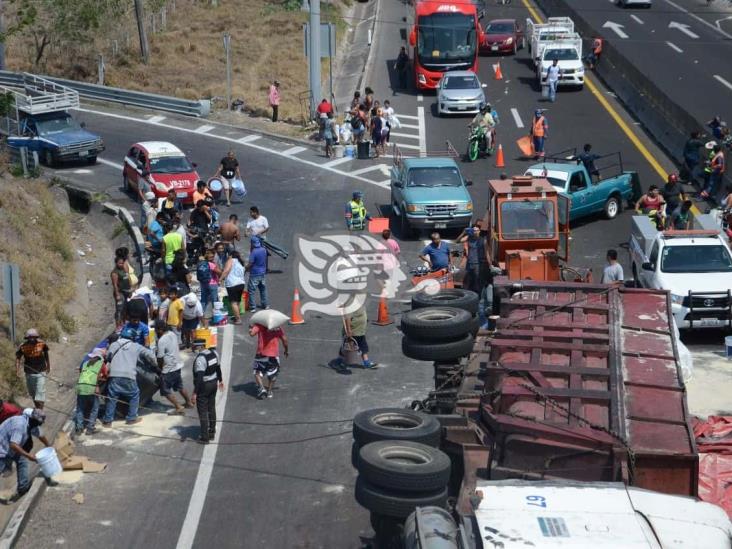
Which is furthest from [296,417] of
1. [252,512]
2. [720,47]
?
[720,47]

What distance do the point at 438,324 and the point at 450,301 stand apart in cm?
119

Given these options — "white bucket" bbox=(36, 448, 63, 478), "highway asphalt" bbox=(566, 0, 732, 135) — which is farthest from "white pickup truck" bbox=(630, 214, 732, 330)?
"highway asphalt" bbox=(566, 0, 732, 135)

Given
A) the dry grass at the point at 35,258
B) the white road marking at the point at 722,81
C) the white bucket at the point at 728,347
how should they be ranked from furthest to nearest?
1. the white road marking at the point at 722,81
2. the dry grass at the point at 35,258
3. the white bucket at the point at 728,347

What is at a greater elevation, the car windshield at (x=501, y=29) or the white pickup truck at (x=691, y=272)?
the car windshield at (x=501, y=29)

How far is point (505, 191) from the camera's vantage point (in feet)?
72.9

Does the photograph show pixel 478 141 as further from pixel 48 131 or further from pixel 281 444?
pixel 281 444

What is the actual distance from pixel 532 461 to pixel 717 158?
20.5 metres

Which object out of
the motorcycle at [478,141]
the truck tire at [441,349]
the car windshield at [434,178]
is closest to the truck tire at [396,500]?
the truck tire at [441,349]

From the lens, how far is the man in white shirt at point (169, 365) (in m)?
17.3

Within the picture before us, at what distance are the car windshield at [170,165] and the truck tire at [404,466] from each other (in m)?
20.2

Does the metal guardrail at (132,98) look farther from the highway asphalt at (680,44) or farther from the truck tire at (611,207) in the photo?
the truck tire at (611,207)

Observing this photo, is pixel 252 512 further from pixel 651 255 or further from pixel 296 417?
pixel 651 255

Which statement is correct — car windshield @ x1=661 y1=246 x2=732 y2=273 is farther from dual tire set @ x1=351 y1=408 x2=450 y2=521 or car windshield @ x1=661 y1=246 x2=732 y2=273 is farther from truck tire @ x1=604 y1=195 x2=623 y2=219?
dual tire set @ x1=351 y1=408 x2=450 y2=521

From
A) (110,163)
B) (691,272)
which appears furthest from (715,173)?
(110,163)
